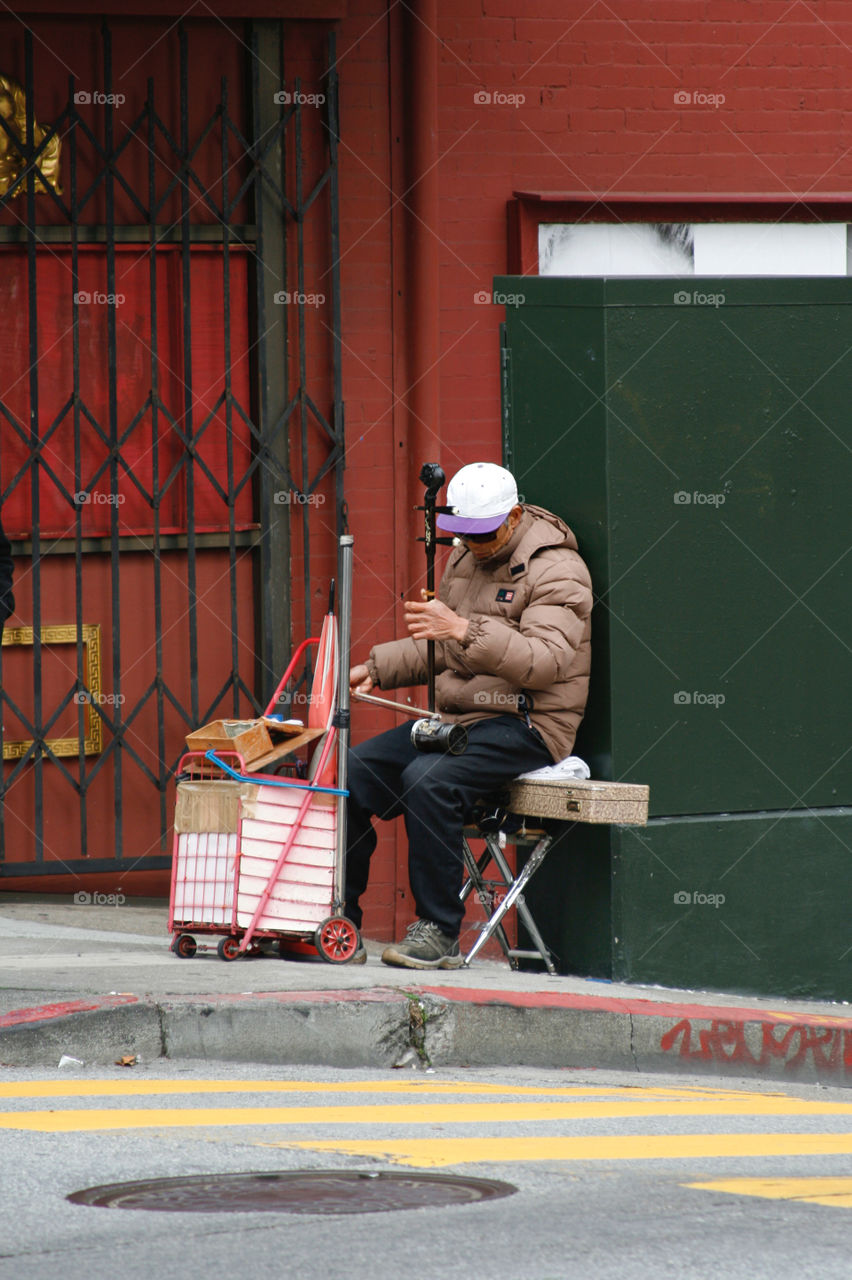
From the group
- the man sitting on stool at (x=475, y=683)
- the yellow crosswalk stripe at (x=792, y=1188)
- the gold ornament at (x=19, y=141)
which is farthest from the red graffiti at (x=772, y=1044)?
the gold ornament at (x=19, y=141)

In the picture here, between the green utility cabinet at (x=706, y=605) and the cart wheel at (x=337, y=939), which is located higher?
the green utility cabinet at (x=706, y=605)

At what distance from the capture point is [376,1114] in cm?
488

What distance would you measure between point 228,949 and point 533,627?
61.1 inches

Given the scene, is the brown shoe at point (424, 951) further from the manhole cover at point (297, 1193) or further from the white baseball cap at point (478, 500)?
the manhole cover at point (297, 1193)

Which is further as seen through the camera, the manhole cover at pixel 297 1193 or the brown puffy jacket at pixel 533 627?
the brown puffy jacket at pixel 533 627

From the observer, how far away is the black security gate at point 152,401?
821 centimetres

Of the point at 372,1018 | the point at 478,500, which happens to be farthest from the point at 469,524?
the point at 372,1018

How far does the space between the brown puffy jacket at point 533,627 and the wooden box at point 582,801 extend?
0.52 ft

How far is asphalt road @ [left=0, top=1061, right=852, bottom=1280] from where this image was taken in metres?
3.53

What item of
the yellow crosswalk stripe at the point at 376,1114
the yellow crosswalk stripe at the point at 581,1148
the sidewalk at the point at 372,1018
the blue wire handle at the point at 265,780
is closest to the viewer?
the yellow crosswalk stripe at the point at 581,1148

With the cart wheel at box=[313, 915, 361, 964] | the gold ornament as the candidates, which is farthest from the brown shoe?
the gold ornament

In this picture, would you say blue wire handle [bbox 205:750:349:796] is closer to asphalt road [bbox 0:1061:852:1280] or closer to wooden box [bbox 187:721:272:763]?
wooden box [bbox 187:721:272:763]

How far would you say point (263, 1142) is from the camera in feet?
14.6

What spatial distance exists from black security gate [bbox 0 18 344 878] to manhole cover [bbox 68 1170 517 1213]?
422 centimetres
